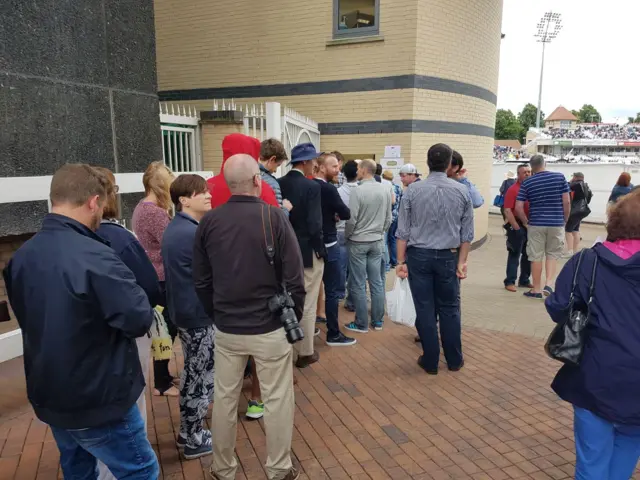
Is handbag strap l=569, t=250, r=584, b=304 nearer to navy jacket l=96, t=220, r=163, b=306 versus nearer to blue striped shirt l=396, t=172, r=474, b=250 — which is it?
blue striped shirt l=396, t=172, r=474, b=250

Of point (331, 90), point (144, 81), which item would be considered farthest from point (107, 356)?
point (331, 90)

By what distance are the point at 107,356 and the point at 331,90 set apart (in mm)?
8263

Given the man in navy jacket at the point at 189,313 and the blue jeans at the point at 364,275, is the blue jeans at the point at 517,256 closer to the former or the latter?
the blue jeans at the point at 364,275

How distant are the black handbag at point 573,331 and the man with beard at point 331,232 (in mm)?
2602

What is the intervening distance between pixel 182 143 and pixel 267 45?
414 centimetres

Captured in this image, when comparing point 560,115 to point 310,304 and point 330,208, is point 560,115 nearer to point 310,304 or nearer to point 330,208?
point 330,208

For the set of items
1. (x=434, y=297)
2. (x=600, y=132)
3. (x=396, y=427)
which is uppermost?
(x=600, y=132)

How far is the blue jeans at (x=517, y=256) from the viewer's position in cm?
700

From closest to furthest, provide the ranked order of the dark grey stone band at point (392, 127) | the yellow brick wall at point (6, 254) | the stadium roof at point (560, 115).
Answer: the yellow brick wall at point (6, 254)
the dark grey stone band at point (392, 127)
the stadium roof at point (560, 115)

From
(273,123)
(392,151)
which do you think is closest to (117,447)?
(273,123)

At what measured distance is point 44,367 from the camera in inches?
71.3

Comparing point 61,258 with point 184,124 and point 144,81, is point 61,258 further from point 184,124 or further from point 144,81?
point 184,124

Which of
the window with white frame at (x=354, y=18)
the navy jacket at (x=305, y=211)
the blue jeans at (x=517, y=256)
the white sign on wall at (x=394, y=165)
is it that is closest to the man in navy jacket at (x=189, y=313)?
the navy jacket at (x=305, y=211)

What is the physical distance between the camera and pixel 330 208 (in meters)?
4.61
